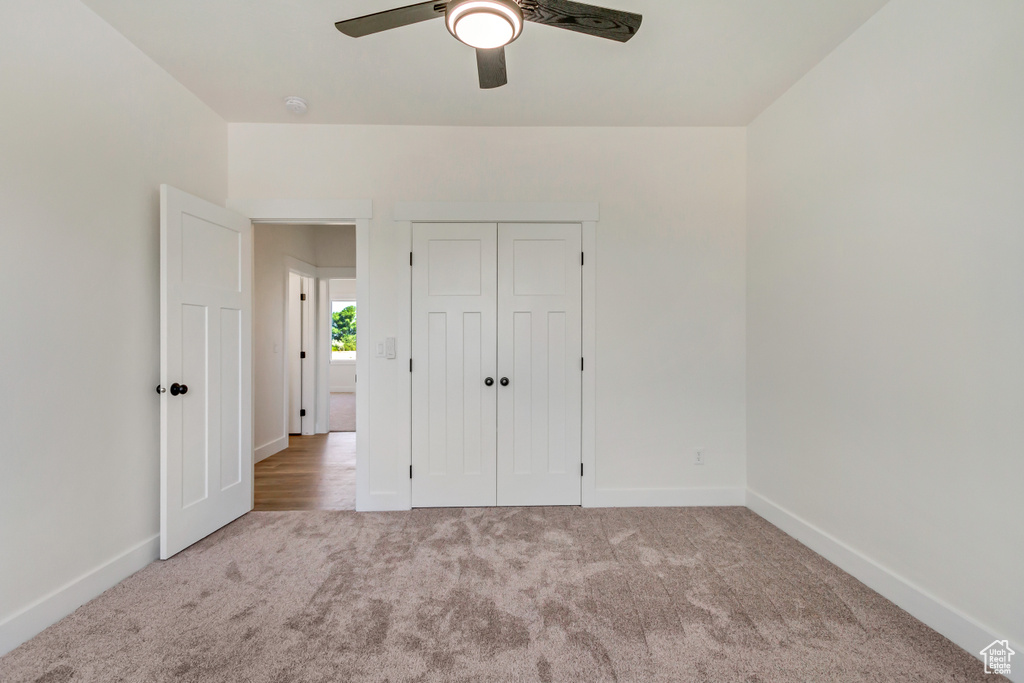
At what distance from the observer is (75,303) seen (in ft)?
6.34

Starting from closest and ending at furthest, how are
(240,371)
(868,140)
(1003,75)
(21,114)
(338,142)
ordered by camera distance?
(1003,75), (21,114), (868,140), (240,371), (338,142)

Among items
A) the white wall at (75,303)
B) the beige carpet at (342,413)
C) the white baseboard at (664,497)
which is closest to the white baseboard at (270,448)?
the beige carpet at (342,413)

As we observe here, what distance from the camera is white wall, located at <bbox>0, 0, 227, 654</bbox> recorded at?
170 cm

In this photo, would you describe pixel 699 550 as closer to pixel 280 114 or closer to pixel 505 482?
pixel 505 482

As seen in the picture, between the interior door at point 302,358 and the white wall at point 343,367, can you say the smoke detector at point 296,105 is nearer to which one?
the interior door at point 302,358

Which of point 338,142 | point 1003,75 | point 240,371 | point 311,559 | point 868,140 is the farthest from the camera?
point 338,142

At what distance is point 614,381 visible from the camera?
10.2 ft

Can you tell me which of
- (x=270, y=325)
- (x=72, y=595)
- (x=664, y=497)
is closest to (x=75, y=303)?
(x=72, y=595)

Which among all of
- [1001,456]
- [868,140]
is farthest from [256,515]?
[868,140]

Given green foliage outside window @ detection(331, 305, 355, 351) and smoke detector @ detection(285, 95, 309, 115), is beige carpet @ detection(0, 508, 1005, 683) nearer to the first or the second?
smoke detector @ detection(285, 95, 309, 115)

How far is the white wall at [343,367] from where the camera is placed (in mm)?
9695

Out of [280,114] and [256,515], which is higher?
[280,114]

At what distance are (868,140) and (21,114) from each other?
3.52m

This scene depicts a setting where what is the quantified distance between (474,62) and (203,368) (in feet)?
7.23
